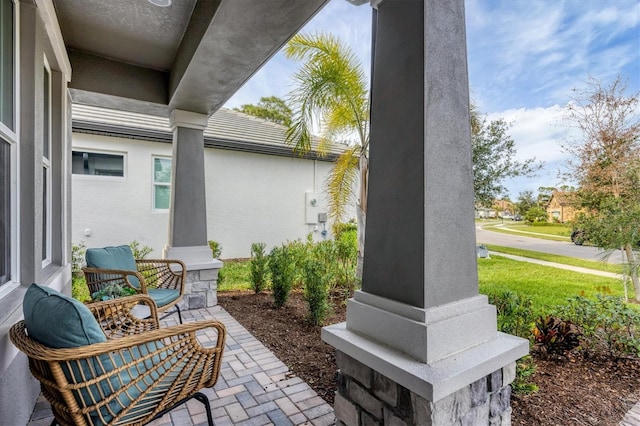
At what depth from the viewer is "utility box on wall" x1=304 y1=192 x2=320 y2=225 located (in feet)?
31.6

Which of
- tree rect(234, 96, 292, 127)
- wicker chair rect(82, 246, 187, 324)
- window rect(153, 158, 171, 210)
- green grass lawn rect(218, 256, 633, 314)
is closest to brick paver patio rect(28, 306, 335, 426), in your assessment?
wicker chair rect(82, 246, 187, 324)

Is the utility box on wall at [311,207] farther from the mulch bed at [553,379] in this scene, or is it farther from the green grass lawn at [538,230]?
the mulch bed at [553,379]

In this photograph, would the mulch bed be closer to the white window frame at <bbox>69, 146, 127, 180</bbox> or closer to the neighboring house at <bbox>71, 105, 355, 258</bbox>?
the neighboring house at <bbox>71, 105, 355, 258</bbox>

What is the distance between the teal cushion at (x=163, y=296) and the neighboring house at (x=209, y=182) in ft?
14.5

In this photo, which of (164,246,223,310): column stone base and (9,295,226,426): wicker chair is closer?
(9,295,226,426): wicker chair

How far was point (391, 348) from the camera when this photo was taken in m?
1.40

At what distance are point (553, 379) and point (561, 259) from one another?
3.11 m

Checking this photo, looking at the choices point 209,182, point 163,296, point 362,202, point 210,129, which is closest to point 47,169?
point 163,296

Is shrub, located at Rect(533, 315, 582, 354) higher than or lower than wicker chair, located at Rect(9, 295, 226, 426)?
lower

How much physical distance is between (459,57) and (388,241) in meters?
0.94

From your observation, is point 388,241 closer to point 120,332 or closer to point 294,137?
point 120,332

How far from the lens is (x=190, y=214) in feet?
14.4

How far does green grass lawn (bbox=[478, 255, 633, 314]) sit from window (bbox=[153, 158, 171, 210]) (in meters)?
7.16

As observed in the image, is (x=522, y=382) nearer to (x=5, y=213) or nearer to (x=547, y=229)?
(x=547, y=229)
